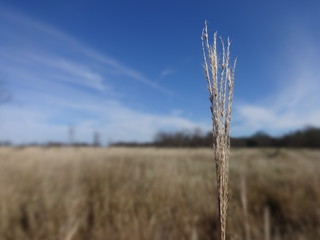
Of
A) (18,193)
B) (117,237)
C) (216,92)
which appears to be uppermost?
(216,92)

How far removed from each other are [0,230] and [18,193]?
1238 millimetres

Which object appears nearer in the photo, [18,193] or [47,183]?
[18,193]

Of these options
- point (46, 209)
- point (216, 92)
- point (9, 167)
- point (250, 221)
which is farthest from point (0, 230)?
point (216, 92)

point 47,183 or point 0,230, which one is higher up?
point 47,183

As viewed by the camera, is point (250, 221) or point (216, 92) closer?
point (216, 92)

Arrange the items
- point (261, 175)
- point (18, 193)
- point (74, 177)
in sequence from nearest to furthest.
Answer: point (18, 193), point (74, 177), point (261, 175)

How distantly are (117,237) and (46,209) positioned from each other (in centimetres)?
142

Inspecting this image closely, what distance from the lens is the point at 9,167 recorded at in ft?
24.5

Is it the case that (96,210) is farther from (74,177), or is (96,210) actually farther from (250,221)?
(250,221)

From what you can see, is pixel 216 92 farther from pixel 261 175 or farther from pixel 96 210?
pixel 261 175

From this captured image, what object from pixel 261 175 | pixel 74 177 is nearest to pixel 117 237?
pixel 74 177

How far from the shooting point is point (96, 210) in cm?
526

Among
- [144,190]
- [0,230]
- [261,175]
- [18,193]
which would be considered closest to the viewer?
[0,230]

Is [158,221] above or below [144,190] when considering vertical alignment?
below
